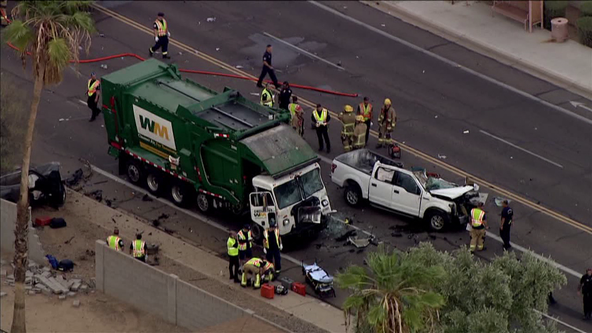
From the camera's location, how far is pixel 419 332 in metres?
30.1

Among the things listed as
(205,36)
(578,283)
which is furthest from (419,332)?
(205,36)

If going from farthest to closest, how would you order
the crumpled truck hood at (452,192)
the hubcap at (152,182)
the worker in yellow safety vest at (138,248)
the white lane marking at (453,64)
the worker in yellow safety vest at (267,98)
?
1. the white lane marking at (453,64)
2. the worker in yellow safety vest at (267,98)
3. the hubcap at (152,182)
4. the crumpled truck hood at (452,192)
5. the worker in yellow safety vest at (138,248)

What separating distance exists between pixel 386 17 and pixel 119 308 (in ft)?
65.5

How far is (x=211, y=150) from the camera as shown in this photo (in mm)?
41375

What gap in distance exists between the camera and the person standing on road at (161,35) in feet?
168

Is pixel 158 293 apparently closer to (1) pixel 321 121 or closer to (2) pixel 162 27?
(1) pixel 321 121

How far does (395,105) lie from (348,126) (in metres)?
3.69

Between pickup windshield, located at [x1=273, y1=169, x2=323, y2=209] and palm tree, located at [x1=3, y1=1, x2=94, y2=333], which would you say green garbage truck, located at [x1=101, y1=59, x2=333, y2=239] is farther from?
palm tree, located at [x1=3, y1=1, x2=94, y2=333]

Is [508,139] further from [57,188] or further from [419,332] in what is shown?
[419,332]

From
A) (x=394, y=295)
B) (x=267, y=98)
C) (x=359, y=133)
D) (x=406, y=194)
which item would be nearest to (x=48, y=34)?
(x=394, y=295)

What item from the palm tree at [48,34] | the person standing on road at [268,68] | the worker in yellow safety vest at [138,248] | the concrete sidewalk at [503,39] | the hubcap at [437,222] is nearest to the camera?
the palm tree at [48,34]

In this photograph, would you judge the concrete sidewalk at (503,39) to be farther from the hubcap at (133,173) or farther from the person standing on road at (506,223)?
the hubcap at (133,173)

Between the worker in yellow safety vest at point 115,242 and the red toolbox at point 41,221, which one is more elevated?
the worker in yellow safety vest at point 115,242

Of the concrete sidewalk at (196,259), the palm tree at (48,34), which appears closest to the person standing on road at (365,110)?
the concrete sidewalk at (196,259)
